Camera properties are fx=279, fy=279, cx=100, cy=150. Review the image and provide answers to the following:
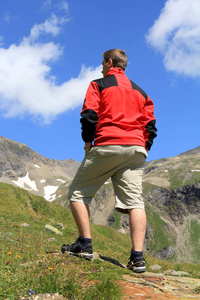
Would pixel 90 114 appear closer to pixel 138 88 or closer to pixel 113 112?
pixel 113 112

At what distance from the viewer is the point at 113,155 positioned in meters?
5.53

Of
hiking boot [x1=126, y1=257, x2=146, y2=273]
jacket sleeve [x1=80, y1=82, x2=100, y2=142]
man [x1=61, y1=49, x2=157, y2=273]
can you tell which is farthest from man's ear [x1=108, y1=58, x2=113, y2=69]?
hiking boot [x1=126, y1=257, x2=146, y2=273]

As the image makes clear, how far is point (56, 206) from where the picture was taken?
21.0m

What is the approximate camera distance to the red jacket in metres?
5.52

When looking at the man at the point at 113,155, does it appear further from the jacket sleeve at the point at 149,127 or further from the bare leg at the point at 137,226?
the jacket sleeve at the point at 149,127

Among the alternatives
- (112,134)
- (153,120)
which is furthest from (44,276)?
(153,120)

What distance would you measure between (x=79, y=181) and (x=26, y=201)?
15.2 metres

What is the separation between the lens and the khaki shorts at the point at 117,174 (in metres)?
5.58

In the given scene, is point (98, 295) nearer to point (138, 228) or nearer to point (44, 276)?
point (44, 276)

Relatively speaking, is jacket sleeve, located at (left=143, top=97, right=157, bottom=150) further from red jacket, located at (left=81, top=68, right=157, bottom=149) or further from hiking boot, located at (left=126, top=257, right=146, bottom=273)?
hiking boot, located at (left=126, top=257, right=146, bottom=273)

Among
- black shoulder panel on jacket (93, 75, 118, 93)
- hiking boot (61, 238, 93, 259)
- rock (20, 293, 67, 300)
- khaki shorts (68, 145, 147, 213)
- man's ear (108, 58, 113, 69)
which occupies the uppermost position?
man's ear (108, 58, 113, 69)

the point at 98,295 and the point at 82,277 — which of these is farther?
the point at 82,277

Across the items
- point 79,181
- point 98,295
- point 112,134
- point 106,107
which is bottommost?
point 98,295

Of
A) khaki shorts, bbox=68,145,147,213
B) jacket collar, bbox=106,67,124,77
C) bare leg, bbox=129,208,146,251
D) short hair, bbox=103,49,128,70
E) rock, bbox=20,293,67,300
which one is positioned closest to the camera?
rock, bbox=20,293,67,300
